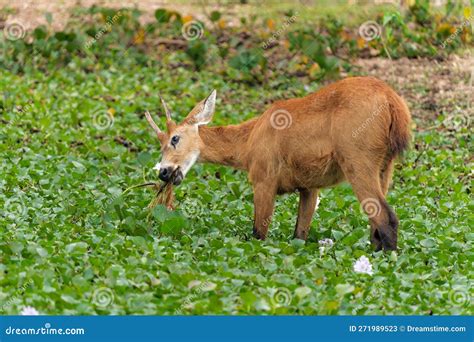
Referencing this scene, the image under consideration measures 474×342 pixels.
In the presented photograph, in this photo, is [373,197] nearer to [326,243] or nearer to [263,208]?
[326,243]

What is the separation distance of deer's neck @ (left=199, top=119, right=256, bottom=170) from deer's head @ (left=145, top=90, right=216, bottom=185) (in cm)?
8

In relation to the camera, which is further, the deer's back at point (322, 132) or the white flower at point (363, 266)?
the deer's back at point (322, 132)

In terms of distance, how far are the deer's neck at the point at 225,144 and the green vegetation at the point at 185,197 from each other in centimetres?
54

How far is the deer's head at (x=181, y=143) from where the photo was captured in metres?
9.97

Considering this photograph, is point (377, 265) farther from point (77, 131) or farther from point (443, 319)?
point (77, 131)

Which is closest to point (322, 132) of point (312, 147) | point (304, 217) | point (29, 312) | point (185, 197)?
point (312, 147)

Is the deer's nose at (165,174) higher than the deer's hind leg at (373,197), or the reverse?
the deer's nose at (165,174)

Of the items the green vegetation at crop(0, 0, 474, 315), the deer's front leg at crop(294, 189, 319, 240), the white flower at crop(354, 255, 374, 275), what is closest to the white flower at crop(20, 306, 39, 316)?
the green vegetation at crop(0, 0, 474, 315)

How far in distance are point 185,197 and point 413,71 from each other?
6.24 metres

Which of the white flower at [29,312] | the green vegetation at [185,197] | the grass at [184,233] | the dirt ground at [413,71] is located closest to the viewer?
the white flower at [29,312]

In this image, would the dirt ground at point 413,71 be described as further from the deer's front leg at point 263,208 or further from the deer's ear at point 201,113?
the deer's front leg at point 263,208

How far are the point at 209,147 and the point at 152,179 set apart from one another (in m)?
1.72

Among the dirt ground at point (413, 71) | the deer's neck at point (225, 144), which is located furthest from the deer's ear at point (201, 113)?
the dirt ground at point (413, 71)

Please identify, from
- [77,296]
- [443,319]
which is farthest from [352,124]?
[77,296]
